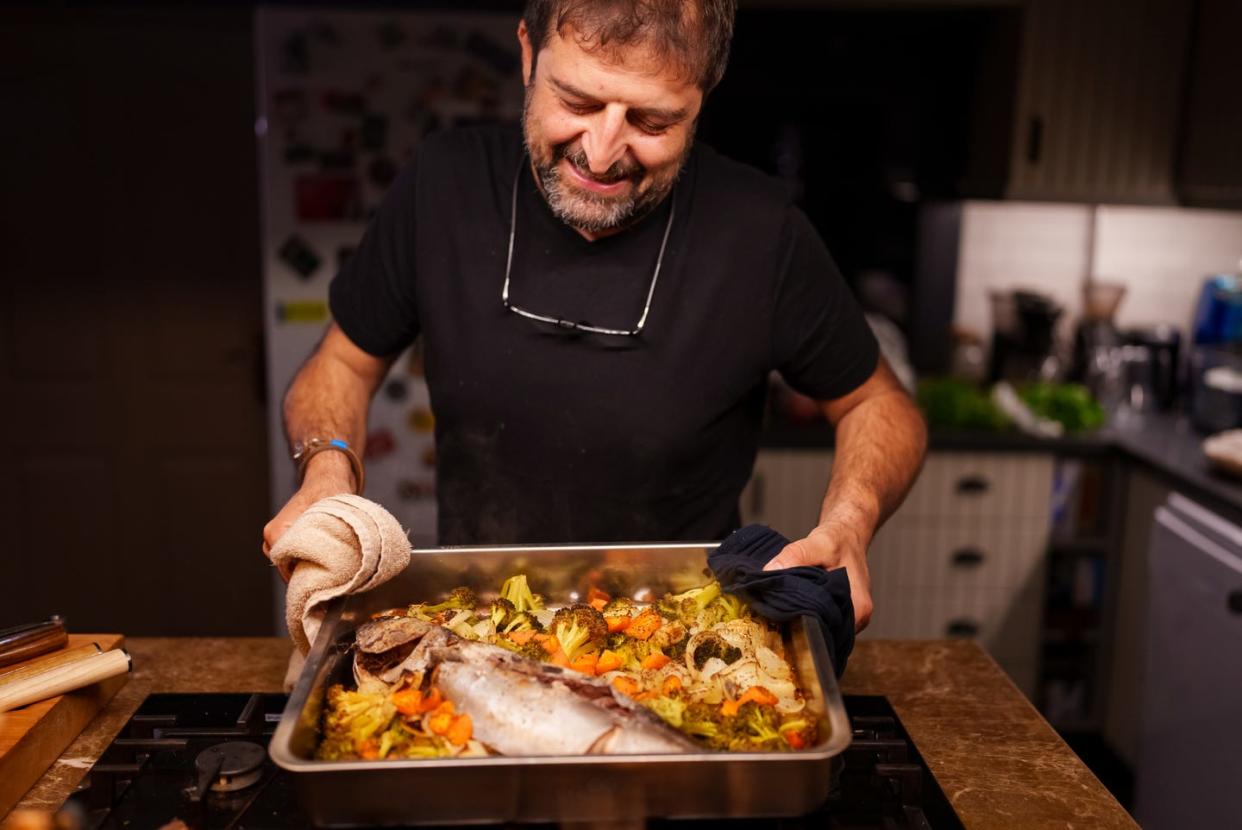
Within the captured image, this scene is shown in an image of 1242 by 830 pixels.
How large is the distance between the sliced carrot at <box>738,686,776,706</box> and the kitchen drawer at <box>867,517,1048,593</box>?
2.36 meters

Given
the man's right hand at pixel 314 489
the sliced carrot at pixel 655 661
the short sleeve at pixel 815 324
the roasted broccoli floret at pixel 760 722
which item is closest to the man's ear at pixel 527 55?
the short sleeve at pixel 815 324

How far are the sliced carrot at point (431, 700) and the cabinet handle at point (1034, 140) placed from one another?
10.0ft

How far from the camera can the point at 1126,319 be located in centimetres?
399

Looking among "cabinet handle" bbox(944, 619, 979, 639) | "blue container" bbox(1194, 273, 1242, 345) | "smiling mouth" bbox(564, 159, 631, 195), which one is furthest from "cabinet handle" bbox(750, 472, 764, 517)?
"smiling mouth" bbox(564, 159, 631, 195)

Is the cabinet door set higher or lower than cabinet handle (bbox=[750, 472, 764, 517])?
higher

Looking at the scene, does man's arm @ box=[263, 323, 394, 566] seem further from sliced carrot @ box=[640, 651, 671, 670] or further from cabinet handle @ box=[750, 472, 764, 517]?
cabinet handle @ box=[750, 472, 764, 517]

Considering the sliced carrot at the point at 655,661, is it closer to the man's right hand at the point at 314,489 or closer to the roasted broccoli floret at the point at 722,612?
the roasted broccoli floret at the point at 722,612

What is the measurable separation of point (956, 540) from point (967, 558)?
6 centimetres

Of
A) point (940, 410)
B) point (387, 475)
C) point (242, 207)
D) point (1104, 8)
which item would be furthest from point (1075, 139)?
point (242, 207)

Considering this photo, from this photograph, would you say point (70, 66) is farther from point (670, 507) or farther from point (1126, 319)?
point (1126, 319)

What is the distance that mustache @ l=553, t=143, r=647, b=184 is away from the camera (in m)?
1.48

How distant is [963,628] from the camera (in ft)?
11.5

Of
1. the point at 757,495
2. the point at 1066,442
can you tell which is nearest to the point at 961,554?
the point at 1066,442

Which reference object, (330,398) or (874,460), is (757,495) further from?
(330,398)
